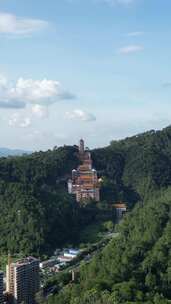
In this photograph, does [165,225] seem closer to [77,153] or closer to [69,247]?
[69,247]

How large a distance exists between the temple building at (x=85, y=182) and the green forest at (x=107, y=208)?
1.85 feet

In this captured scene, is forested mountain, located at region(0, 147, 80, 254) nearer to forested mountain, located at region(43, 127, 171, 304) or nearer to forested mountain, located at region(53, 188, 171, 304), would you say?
forested mountain, located at region(43, 127, 171, 304)

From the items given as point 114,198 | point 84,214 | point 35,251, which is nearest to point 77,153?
point 114,198

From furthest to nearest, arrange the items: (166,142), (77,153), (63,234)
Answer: (166,142) → (77,153) → (63,234)

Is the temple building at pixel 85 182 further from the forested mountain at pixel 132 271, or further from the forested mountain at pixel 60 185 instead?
the forested mountain at pixel 132 271

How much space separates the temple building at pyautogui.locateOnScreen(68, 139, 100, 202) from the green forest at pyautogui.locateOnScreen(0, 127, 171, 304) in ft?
1.85

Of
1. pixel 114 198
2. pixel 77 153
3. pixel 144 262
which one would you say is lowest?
pixel 144 262

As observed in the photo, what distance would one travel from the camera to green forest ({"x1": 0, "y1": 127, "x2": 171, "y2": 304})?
26.8 metres

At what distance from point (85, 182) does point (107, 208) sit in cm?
405

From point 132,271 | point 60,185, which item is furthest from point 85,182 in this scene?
point 132,271

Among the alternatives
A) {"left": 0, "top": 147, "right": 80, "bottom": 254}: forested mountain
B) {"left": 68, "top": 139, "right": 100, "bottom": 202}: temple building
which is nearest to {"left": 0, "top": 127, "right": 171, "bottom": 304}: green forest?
{"left": 0, "top": 147, "right": 80, "bottom": 254}: forested mountain

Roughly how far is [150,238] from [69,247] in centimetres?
590

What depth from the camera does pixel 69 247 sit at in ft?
124

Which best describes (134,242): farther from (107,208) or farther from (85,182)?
(85,182)
